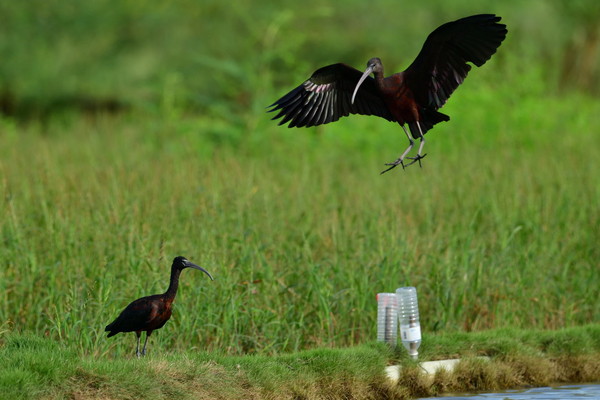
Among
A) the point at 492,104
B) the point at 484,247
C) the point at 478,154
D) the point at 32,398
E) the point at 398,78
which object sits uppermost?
the point at 492,104

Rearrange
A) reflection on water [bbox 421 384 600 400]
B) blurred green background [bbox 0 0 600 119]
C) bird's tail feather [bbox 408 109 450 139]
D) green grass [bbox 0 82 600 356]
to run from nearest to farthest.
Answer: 1. bird's tail feather [bbox 408 109 450 139]
2. reflection on water [bbox 421 384 600 400]
3. green grass [bbox 0 82 600 356]
4. blurred green background [bbox 0 0 600 119]

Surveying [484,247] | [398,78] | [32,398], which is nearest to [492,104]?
[484,247]

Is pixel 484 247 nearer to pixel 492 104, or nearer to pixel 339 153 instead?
pixel 339 153

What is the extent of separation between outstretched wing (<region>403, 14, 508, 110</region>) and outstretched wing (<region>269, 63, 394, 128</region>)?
41cm

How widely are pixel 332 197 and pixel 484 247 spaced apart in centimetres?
221

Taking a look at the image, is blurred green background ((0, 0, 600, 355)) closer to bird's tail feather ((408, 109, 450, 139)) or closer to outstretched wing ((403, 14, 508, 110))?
bird's tail feather ((408, 109, 450, 139))

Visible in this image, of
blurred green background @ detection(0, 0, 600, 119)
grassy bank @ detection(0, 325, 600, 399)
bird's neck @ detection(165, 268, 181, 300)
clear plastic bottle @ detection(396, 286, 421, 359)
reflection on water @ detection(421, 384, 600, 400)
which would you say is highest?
blurred green background @ detection(0, 0, 600, 119)

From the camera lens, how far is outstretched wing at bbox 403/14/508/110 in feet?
19.5

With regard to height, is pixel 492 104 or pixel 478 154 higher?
pixel 492 104

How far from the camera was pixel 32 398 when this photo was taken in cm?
551

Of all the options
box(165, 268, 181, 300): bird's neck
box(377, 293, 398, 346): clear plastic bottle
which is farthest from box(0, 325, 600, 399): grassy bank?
box(165, 268, 181, 300): bird's neck

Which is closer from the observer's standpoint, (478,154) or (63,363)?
(63,363)

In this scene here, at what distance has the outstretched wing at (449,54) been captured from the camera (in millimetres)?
5930

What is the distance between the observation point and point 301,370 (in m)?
6.61
